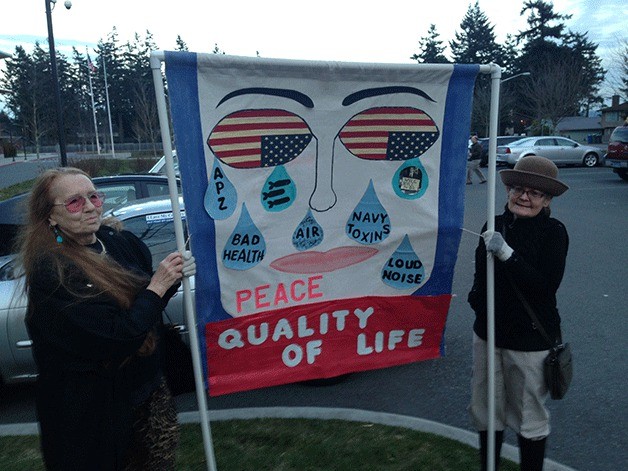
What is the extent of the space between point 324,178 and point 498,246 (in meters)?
0.83

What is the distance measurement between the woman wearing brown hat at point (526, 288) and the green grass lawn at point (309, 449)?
588 millimetres

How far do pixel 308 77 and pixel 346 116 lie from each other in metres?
0.25

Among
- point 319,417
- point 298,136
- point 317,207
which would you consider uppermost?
point 298,136

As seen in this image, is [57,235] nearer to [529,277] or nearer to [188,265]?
[188,265]

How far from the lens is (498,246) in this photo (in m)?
2.51

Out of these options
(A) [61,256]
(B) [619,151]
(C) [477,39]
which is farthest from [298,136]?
(C) [477,39]

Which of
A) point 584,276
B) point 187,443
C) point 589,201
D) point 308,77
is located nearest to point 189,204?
point 308,77

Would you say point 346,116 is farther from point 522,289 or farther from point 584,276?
point 584,276

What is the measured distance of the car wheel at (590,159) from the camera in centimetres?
2620

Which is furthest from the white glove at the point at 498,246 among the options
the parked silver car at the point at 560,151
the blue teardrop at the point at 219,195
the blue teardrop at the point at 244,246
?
the parked silver car at the point at 560,151

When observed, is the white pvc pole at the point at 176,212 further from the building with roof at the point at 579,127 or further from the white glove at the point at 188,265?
the building with roof at the point at 579,127

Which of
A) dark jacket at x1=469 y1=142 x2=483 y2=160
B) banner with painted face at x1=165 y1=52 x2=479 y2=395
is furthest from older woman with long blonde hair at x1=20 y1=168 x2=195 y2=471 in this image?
dark jacket at x1=469 y1=142 x2=483 y2=160

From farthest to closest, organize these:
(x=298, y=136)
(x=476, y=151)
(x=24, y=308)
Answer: (x=476, y=151), (x=24, y=308), (x=298, y=136)

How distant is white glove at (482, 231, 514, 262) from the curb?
4.79 feet
